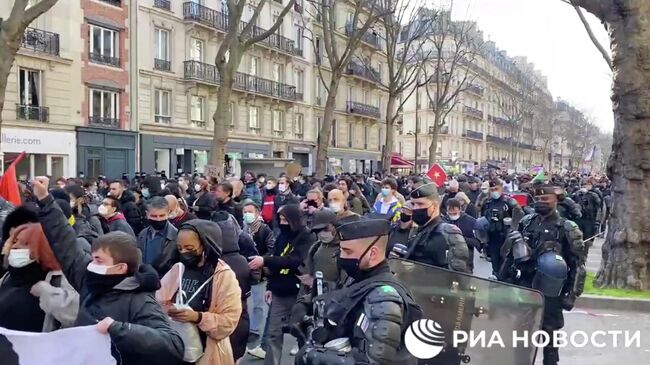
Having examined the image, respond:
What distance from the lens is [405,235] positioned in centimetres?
664

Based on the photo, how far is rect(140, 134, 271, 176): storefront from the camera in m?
29.2

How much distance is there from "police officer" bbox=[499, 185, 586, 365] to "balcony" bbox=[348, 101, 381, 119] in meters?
42.3

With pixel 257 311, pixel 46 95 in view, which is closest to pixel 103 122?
pixel 46 95

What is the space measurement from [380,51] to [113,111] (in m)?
27.9

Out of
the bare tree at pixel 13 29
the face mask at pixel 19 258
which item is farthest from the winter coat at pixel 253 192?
the face mask at pixel 19 258

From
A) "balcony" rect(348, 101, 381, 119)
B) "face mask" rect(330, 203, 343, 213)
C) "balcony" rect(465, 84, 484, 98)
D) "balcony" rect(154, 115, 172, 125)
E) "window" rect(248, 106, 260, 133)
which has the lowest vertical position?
"face mask" rect(330, 203, 343, 213)

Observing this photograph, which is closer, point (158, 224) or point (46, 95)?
point (158, 224)

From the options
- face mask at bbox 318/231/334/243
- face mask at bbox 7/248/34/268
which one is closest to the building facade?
face mask at bbox 318/231/334/243

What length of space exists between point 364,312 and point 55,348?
4.64 ft

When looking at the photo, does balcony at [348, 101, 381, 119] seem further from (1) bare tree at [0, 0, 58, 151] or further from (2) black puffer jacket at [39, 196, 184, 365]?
(2) black puffer jacket at [39, 196, 184, 365]

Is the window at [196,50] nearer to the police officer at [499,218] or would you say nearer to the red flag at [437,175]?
the red flag at [437,175]

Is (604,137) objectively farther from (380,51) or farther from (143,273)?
(143,273)

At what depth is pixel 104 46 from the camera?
27438 mm

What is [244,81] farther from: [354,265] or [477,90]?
[477,90]
